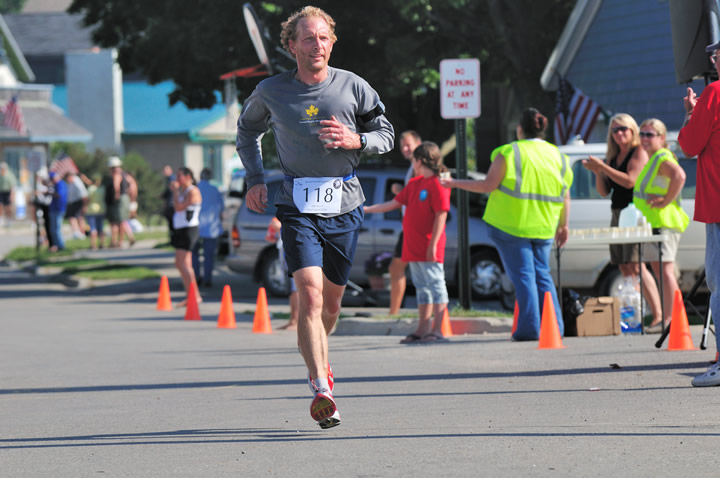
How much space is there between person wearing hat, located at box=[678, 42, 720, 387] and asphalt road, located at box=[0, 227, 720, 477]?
565mm

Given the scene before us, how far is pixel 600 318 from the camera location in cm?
1132

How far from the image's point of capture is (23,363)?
1077 cm

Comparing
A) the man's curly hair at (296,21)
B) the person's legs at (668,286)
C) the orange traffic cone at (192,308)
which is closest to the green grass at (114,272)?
the orange traffic cone at (192,308)

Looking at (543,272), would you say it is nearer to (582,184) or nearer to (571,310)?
(571,310)

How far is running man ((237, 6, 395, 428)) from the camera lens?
258 inches

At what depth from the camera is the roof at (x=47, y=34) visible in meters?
68.5

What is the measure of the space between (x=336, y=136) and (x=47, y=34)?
219 feet

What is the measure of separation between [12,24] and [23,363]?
2517 inches

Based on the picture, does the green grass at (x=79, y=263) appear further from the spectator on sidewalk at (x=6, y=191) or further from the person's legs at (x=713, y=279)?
the spectator on sidewalk at (x=6, y=191)

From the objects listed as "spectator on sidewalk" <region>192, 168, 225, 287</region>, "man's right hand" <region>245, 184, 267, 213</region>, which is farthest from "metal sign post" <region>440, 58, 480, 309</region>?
"spectator on sidewalk" <region>192, 168, 225, 287</region>

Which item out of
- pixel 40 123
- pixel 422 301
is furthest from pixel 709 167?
pixel 40 123

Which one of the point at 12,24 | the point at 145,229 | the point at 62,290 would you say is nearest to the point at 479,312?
the point at 62,290

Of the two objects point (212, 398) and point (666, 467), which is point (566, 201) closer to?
point (212, 398)

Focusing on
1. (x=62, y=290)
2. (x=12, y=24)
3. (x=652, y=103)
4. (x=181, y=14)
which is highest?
(x=12, y=24)
